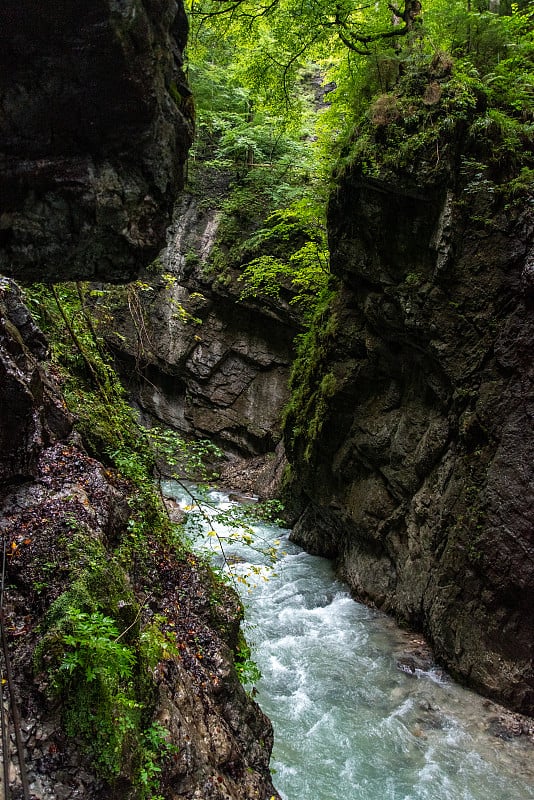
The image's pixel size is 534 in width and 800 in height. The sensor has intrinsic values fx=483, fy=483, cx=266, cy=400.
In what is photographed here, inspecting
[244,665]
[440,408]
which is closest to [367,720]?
[244,665]

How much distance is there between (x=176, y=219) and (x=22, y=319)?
15.6 m

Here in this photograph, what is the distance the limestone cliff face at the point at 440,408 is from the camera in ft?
21.5

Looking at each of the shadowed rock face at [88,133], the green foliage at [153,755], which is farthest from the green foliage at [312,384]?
the green foliage at [153,755]

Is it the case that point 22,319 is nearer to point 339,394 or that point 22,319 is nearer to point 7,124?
point 7,124

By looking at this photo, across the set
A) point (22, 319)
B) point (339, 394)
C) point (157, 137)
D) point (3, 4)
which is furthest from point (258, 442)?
point (3, 4)

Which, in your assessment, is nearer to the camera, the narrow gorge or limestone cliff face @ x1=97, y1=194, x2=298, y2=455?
the narrow gorge

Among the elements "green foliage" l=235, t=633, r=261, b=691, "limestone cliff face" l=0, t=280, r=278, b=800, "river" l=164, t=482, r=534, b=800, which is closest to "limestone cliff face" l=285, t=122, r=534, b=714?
"river" l=164, t=482, r=534, b=800

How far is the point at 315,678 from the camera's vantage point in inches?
292

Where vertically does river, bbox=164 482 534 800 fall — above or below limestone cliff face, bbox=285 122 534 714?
below

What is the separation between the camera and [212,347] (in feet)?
64.2

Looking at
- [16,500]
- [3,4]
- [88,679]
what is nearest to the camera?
[3,4]

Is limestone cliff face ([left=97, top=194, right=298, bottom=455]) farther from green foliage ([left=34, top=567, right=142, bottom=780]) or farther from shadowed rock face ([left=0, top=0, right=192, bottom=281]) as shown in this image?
green foliage ([left=34, top=567, right=142, bottom=780])

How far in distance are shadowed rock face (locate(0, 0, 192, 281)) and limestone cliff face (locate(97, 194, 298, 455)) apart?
14.2 meters

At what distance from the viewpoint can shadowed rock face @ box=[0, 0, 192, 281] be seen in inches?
120
